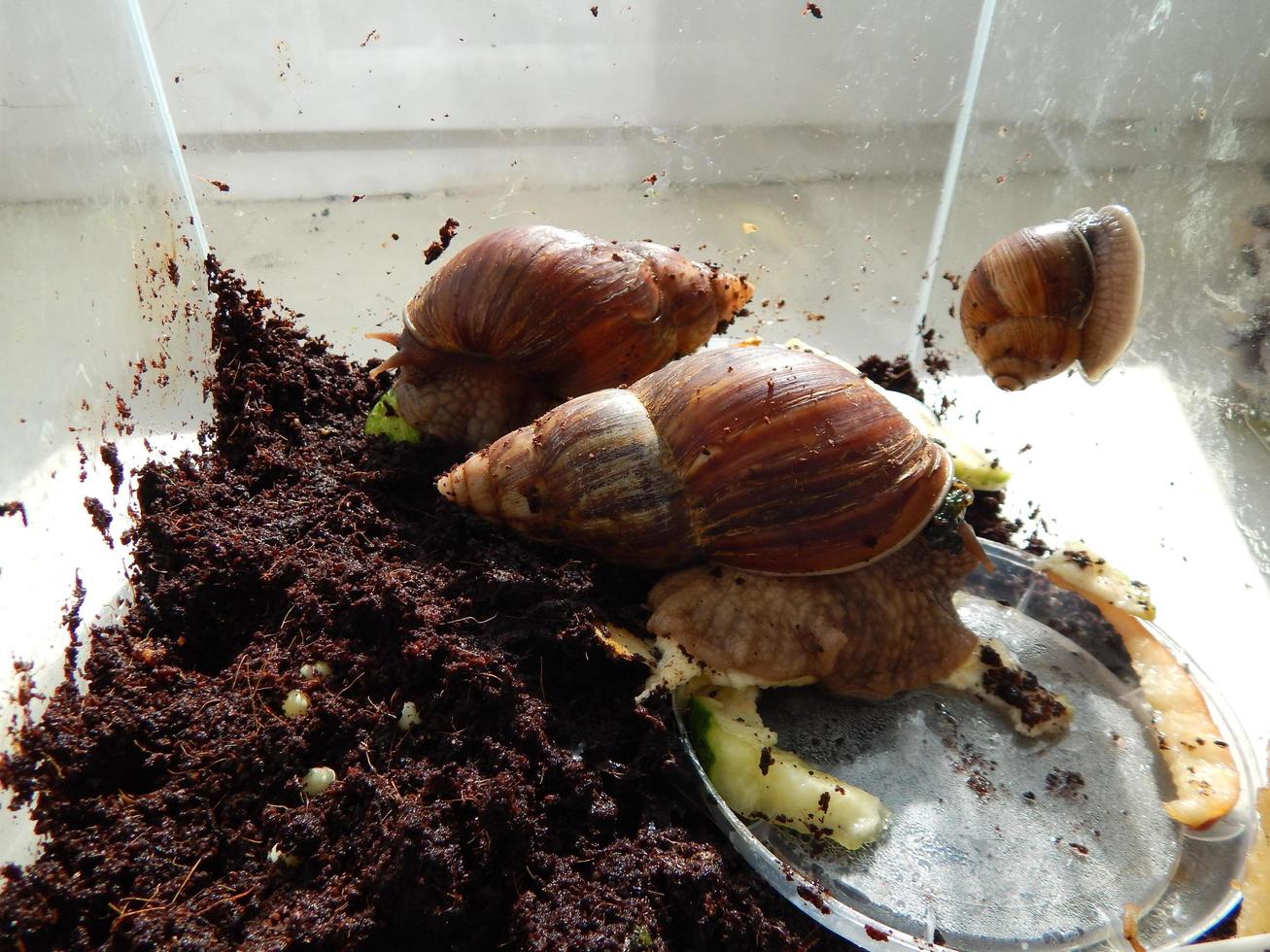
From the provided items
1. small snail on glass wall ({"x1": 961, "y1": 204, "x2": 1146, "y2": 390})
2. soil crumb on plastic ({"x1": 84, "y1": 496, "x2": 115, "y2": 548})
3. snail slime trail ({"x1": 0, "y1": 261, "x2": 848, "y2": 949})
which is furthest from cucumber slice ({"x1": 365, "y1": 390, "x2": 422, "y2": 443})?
small snail on glass wall ({"x1": 961, "y1": 204, "x2": 1146, "y2": 390})

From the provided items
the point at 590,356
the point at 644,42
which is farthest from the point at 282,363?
the point at 644,42

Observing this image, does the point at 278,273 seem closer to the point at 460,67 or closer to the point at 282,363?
the point at 282,363

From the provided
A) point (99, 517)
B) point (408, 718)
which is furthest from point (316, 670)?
point (99, 517)

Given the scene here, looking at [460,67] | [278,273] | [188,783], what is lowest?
[188,783]

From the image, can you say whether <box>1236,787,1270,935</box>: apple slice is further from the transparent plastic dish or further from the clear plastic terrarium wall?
the clear plastic terrarium wall

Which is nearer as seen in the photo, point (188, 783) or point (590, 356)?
point (188, 783)

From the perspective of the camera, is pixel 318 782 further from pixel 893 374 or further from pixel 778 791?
pixel 893 374
